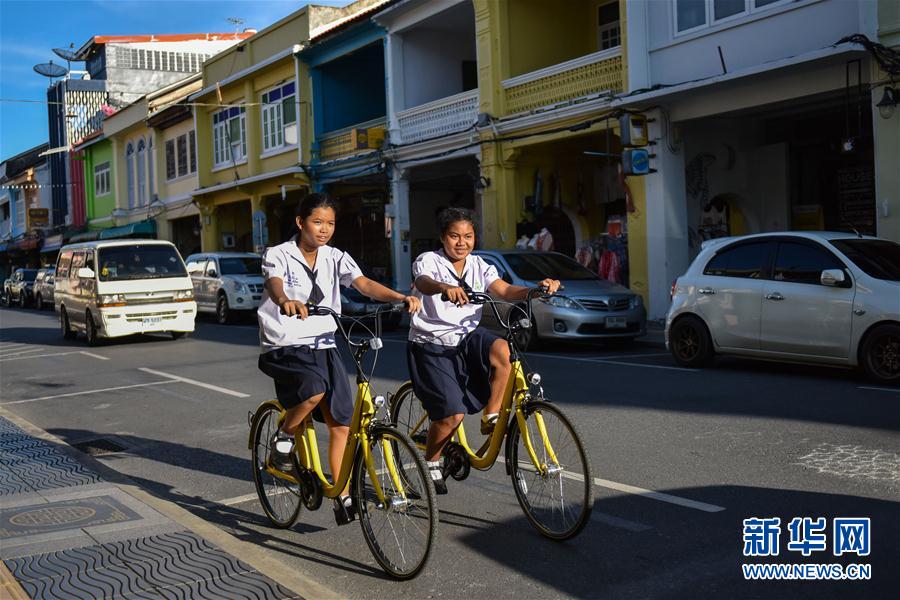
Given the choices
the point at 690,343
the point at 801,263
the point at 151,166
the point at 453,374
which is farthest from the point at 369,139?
the point at 453,374

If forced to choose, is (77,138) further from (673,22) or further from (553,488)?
(553,488)

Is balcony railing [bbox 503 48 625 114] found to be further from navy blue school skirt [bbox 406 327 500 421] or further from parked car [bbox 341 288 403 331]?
navy blue school skirt [bbox 406 327 500 421]

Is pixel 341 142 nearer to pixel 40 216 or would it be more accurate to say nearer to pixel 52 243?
pixel 52 243

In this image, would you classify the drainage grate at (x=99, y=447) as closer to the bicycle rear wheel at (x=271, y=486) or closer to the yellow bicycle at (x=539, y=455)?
the bicycle rear wheel at (x=271, y=486)

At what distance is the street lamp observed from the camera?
42.4ft

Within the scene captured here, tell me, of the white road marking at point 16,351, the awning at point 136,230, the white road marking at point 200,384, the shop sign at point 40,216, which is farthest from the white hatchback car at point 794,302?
the shop sign at point 40,216

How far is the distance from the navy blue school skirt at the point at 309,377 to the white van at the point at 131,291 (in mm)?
13188

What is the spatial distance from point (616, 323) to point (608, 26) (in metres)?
9.74

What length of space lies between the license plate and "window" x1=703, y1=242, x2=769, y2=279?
2669mm

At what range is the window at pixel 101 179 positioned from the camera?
4506 centimetres

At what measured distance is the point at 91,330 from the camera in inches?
695

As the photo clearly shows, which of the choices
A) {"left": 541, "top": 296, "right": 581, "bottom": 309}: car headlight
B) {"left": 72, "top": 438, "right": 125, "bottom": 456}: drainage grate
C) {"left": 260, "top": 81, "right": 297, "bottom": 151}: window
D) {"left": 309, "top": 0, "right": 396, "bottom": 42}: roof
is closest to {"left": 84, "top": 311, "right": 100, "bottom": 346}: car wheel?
{"left": 541, "top": 296, "right": 581, "bottom": 309}: car headlight

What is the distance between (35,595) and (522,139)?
54.4ft

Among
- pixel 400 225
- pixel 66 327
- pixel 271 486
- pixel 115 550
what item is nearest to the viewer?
pixel 115 550
